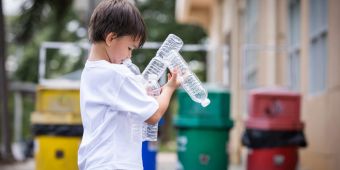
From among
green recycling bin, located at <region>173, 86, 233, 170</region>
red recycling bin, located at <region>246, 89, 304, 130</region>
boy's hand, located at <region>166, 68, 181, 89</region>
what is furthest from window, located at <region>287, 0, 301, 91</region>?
boy's hand, located at <region>166, 68, 181, 89</region>

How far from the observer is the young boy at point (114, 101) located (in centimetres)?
321

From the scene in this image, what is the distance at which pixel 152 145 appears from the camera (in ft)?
25.6

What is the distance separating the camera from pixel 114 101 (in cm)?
320

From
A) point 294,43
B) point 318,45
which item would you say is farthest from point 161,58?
point 294,43

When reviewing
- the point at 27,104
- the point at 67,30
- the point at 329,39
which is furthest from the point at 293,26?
the point at 27,104

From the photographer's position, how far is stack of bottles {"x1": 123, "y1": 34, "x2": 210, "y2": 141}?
3480 mm

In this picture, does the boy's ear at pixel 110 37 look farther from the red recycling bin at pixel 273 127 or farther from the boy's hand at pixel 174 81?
the red recycling bin at pixel 273 127

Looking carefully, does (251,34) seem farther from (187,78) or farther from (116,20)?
(116,20)

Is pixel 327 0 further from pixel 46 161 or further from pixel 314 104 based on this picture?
pixel 46 161

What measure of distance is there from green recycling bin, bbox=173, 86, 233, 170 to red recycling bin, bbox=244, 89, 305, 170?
0.50m

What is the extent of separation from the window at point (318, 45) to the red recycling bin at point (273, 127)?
3.42 feet

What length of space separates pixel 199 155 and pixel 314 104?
183cm

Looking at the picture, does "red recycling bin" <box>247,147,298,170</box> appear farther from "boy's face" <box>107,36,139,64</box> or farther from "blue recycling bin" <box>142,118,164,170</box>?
"boy's face" <box>107,36,139,64</box>

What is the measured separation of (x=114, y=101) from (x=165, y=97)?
0.81 ft
